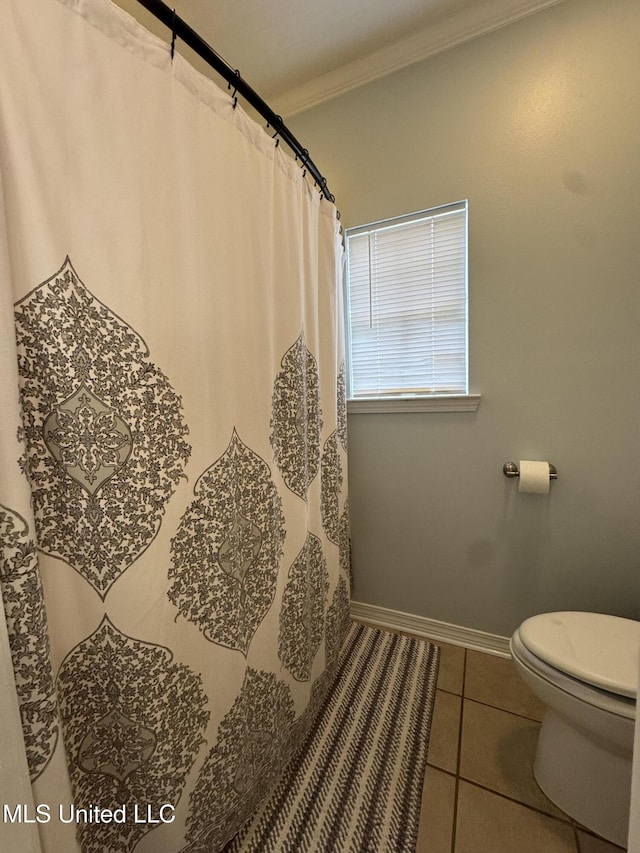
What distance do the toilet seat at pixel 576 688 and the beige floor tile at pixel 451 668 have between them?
1.66 ft

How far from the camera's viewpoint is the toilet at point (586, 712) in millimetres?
804

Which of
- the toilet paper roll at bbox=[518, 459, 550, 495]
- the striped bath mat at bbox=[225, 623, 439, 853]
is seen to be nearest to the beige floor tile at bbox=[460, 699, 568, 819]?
the striped bath mat at bbox=[225, 623, 439, 853]

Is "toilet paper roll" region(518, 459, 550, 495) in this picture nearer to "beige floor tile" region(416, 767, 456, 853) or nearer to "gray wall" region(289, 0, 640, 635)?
"gray wall" region(289, 0, 640, 635)

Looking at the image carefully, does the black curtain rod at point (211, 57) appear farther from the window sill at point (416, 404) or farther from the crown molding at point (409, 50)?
the window sill at point (416, 404)

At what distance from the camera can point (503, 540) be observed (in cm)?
144

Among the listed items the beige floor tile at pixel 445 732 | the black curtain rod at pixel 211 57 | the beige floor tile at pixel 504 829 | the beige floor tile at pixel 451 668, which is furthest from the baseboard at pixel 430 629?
the black curtain rod at pixel 211 57

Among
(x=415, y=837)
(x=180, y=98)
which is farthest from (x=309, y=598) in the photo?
(x=180, y=98)

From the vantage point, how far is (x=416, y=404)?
4.99 feet

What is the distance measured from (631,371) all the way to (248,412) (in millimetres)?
1322

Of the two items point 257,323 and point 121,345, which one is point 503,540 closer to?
point 257,323

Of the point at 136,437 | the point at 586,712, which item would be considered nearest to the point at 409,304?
the point at 136,437

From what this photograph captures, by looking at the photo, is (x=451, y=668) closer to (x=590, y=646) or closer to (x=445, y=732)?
(x=445, y=732)

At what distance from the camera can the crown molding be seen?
1254 millimetres

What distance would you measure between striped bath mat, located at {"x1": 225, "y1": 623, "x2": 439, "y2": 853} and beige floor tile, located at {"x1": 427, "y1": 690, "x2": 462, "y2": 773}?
23mm
